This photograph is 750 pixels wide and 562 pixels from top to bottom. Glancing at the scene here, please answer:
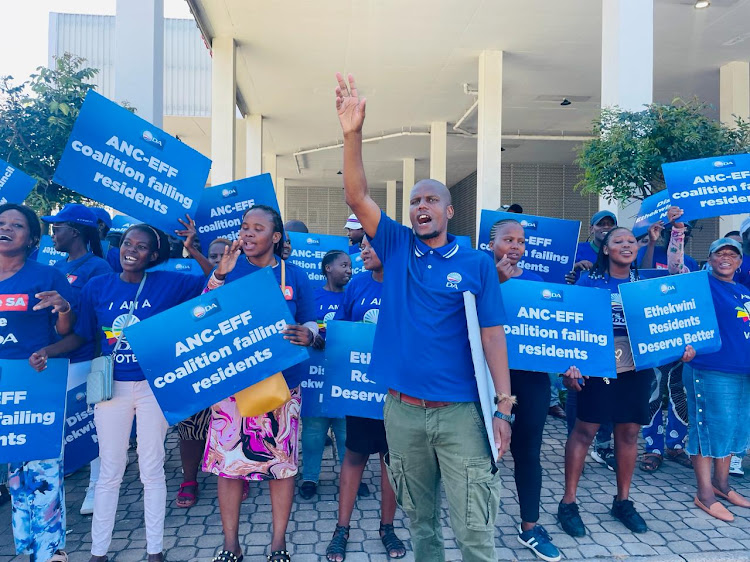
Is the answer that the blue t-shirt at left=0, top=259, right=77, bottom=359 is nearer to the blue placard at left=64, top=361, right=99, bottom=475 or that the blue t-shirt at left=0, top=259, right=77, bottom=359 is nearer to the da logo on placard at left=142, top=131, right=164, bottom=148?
the blue placard at left=64, top=361, right=99, bottom=475

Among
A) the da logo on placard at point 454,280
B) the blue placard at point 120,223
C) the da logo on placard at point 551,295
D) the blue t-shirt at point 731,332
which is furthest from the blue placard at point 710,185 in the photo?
the blue placard at point 120,223

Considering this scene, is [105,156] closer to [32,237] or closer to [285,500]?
[32,237]

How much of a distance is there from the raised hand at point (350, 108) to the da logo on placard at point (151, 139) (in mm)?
1673

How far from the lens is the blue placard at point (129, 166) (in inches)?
130

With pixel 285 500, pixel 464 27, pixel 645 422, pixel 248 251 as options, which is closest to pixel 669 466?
pixel 645 422

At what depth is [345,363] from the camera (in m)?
3.58

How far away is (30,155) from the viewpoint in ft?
14.2

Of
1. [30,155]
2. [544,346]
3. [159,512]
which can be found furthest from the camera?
[30,155]

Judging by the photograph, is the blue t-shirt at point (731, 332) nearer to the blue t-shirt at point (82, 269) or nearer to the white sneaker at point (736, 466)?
the white sneaker at point (736, 466)

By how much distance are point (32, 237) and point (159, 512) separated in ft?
5.50

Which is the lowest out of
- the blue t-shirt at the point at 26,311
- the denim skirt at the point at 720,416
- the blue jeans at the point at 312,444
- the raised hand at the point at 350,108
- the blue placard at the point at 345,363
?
the blue jeans at the point at 312,444

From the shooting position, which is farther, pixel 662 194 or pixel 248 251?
pixel 662 194

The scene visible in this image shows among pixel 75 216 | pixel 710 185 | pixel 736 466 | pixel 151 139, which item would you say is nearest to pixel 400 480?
pixel 151 139

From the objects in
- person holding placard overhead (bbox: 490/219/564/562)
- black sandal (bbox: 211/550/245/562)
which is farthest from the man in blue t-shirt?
black sandal (bbox: 211/550/245/562)
